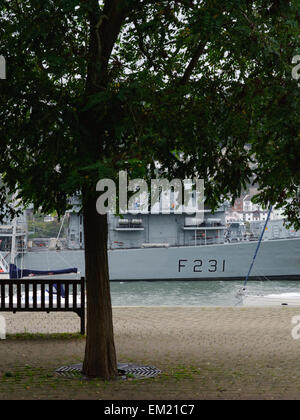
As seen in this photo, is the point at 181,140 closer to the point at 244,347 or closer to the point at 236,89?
the point at 236,89

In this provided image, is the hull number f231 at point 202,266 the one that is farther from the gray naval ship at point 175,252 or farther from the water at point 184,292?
the water at point 184,292

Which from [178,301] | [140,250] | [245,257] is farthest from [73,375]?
[245,257]

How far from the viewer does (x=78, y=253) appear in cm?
4453

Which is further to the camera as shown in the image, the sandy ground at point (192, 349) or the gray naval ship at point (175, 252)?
the gray naval ship at point (175, 252)

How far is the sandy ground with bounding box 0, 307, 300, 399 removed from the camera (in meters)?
5.99

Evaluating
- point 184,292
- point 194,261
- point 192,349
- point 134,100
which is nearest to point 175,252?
point 194,261

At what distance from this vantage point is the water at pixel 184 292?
31.1 m

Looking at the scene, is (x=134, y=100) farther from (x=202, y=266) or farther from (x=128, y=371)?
(x=202, y=266)

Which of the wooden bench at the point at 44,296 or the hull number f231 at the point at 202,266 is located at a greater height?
Answer: the wooden bench at the point at 44,296

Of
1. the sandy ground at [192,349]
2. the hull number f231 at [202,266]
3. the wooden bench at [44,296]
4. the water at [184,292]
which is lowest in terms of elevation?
the water at [184,292]

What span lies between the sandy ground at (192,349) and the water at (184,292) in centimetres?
1552

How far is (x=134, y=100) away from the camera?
5.70 meters

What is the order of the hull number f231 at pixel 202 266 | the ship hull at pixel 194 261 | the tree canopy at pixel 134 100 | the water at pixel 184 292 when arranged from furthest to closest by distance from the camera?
the hull number f231 at pixel 202 266, the ship hull at pixel 194 261, the water at pixel 184 292, the tree canopy at pixel 134 100

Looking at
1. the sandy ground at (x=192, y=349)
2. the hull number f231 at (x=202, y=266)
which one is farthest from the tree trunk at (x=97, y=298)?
the hull number f231 at (x=202, y=266)
